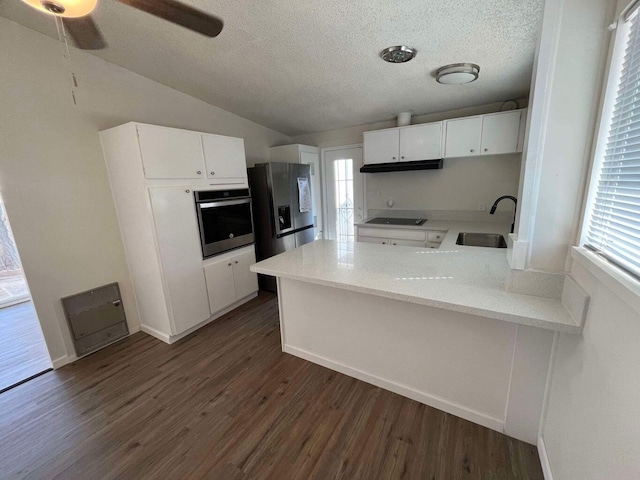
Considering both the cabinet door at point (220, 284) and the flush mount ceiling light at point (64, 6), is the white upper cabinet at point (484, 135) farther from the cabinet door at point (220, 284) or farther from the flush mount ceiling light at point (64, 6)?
the flush mount ceiling light at point (64, 6)

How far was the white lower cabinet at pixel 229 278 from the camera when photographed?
279cm

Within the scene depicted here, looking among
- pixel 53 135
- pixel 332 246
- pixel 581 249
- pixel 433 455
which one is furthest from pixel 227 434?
pixel 53 135

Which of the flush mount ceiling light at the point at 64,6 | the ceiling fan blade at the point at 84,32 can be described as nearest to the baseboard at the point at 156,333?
the ceiling fan blade at the point at 84,32

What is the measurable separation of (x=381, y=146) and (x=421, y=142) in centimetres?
48

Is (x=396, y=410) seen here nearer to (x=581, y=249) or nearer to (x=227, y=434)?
(x=227, y=434)

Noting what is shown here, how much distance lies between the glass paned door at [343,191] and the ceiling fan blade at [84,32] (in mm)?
3057

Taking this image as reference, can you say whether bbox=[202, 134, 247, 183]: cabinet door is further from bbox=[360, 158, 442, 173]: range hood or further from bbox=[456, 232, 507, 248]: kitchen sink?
bbox=[456, 232, 507, 248]: kitchen sink

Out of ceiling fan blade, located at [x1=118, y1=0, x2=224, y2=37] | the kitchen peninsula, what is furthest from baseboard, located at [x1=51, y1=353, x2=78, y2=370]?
ceiling fan blade, located at [x1=118, y1=0, x2=224, y2=37]

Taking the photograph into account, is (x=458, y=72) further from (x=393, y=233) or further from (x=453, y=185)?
(x=393, y=233)

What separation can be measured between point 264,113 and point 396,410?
338 centimetres

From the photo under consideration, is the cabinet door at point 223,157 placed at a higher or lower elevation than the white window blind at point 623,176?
higher

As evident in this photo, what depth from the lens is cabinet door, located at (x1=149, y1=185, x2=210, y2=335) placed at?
2307mm

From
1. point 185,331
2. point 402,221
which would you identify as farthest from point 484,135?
point 185,331

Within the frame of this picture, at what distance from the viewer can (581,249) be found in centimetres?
105
